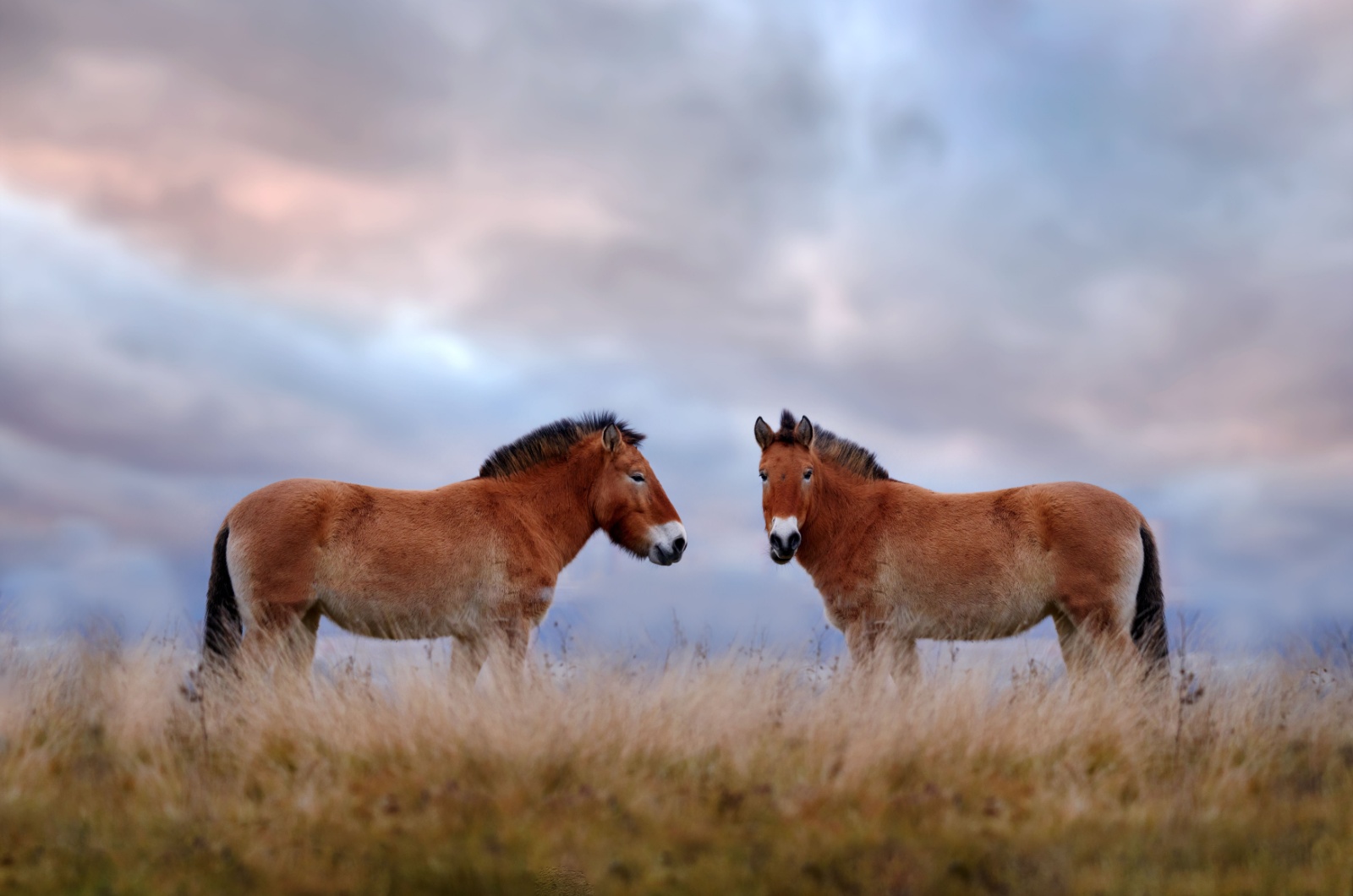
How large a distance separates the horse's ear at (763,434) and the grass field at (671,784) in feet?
9.39

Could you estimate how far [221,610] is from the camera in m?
10.9

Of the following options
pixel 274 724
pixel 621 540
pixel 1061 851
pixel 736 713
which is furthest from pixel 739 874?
pixel 621 540

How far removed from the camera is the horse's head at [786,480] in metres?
11.4

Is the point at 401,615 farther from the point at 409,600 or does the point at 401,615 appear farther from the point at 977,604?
the point at 977,604

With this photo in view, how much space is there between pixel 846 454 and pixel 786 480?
1212 millimetres

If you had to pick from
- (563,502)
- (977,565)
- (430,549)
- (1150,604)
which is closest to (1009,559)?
(977,565)

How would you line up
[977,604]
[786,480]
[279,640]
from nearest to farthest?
[279,640] < [977,604] < [786,480]

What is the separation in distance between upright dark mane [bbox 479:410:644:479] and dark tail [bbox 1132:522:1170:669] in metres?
5.87

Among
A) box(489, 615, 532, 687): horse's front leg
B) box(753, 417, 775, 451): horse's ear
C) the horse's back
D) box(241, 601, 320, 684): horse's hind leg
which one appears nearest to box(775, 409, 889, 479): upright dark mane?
box(753, 417, 775, 451): horse's ear

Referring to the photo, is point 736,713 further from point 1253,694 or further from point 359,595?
point 1253,694

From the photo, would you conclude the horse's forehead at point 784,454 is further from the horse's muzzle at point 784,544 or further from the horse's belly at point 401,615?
the horse's belly at point 401,615

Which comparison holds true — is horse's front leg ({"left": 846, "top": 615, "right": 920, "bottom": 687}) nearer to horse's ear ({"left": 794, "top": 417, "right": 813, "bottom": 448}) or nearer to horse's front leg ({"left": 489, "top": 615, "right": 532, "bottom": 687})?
horse's ear ({"left": 794, "top": 417, "right": 813, "bottom": 448})

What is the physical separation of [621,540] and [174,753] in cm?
523

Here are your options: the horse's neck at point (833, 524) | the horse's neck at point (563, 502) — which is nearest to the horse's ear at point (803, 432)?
the horse's neck at point (833, 524)
